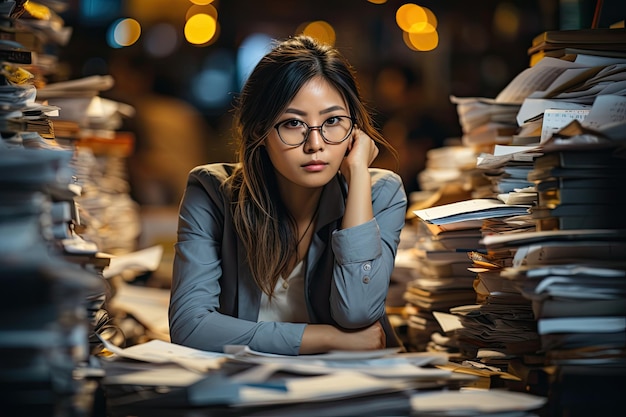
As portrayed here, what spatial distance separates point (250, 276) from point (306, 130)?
0.45m

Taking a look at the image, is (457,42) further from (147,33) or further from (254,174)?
(254,174)

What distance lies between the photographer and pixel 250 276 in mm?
2062

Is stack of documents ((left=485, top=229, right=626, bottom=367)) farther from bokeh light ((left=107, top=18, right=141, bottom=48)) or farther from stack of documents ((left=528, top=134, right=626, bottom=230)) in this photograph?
bokeh light ((left=107, top=18, right=141, bottom=48))

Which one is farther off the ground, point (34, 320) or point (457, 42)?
point (457, 42)

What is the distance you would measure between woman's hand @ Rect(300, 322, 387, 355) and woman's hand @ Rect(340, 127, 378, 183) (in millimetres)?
408

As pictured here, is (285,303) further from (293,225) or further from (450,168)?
(450,168)

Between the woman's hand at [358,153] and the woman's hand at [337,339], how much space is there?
0.41m

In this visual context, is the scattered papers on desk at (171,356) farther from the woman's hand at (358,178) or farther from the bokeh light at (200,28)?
the bokeh light at (200,28)

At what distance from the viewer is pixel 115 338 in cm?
223

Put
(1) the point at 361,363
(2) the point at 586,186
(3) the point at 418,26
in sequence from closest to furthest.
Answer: (1) the point at 361,363 → (2) the point at 586,186 → (3) the point at 418,26

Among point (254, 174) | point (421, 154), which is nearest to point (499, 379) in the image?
point (254, 174)

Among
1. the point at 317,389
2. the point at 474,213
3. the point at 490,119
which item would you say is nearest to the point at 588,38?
the point at 490,119

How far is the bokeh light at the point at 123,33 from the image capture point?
7.43 metres

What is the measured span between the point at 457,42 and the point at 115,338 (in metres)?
6.07
